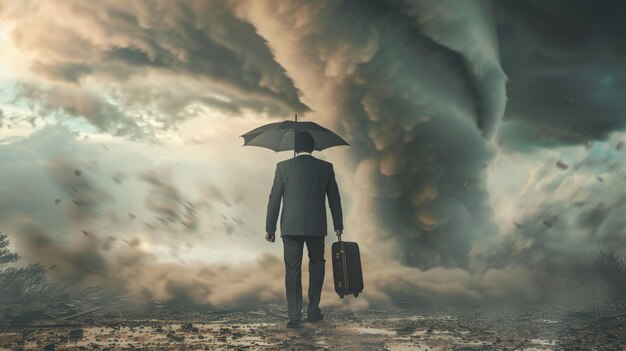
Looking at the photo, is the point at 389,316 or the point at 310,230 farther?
the point at 389,316

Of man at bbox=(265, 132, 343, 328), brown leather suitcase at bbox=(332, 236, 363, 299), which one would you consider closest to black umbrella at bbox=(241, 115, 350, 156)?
man at bbox=(265, 132, 343, 328)

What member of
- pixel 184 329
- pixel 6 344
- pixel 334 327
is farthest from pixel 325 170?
pixel 6 344

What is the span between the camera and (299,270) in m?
8.30

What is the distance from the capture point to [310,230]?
27.0ft

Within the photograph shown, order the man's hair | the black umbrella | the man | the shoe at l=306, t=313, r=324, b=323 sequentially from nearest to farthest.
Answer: the man → the shoe at l=306, t=313, r=324, b=323 → the man's hair → the black umbrella

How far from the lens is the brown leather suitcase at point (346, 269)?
8.27 meters

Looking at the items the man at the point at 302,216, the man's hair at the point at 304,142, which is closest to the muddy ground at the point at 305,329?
the man at the point at 302,216

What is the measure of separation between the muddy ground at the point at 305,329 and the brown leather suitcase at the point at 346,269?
2.27 feet

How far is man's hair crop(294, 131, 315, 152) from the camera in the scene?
340 inches

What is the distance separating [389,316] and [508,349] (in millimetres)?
3640

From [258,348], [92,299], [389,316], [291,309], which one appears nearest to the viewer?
[258,348]

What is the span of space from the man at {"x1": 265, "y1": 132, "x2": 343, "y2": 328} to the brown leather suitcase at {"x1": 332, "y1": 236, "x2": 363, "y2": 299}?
0.87 ft

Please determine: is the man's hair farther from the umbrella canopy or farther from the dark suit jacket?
the umbrella canopy

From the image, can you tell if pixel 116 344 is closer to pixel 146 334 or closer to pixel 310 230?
pixel 146 334
